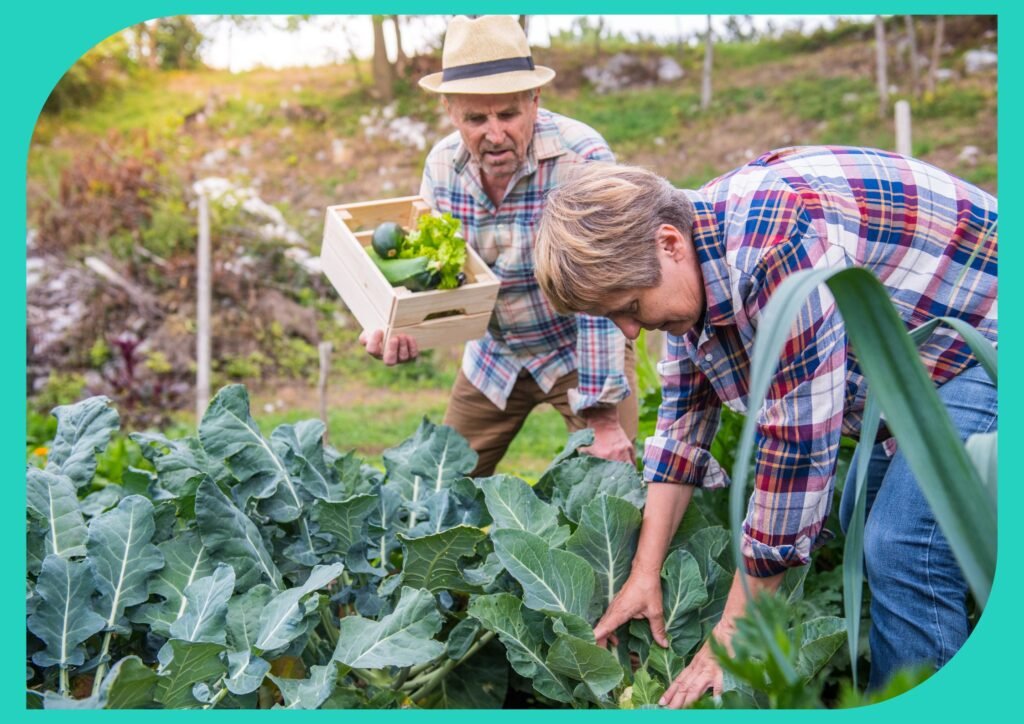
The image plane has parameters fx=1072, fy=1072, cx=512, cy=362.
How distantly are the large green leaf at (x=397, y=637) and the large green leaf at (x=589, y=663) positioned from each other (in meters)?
0.25

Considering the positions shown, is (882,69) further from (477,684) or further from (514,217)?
(477,684)

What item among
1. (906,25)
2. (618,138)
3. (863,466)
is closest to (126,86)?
(618,138)

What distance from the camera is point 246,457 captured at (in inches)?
105

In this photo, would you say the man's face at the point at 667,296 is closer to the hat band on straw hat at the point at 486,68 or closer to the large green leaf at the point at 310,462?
the large green leaf at the point at 310,462

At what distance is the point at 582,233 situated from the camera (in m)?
2.01

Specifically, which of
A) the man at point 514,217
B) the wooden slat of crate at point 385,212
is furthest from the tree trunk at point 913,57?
the wooden slat of crate at point 385,212

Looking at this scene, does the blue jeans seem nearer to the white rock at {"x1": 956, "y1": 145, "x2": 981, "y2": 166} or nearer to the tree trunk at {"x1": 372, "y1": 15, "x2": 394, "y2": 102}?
the white rock at {"x1": 956, "y1": 145, "x2": 981, "y2": 166}

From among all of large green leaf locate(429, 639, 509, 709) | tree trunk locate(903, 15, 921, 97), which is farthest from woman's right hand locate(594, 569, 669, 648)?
tree trunk locate(903, 15, 921, 97)

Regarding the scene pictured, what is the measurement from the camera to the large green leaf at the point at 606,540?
250cm

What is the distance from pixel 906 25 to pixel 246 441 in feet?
25.3

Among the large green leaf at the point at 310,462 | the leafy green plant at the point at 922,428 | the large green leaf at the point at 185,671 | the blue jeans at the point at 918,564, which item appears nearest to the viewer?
the leafy green plant at the point at 922,428

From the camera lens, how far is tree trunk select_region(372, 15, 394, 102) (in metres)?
8.45

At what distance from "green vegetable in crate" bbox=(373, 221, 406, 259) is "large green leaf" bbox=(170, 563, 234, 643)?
4.02ft

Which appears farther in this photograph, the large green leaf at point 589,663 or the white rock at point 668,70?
the white rock at point 668,70
